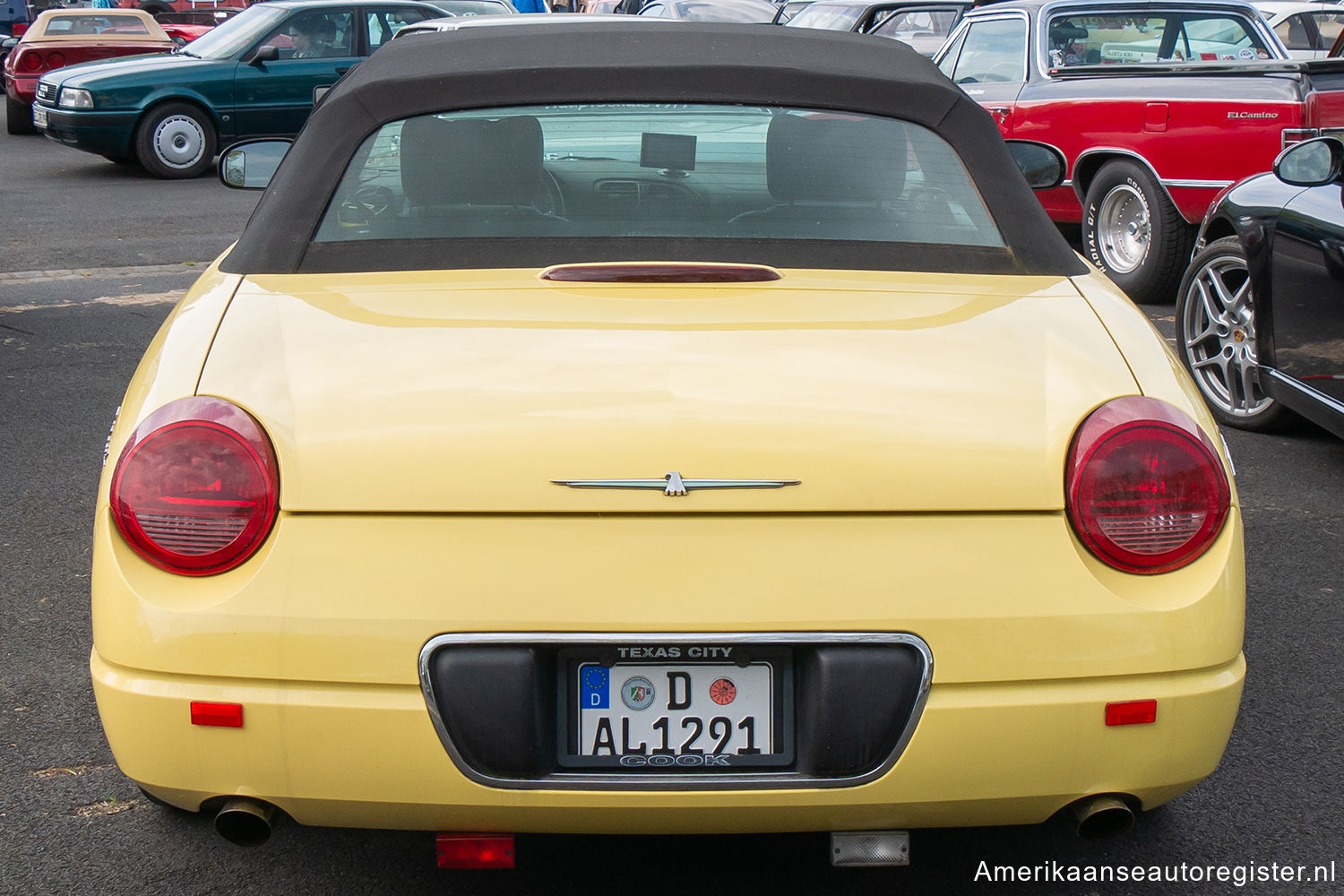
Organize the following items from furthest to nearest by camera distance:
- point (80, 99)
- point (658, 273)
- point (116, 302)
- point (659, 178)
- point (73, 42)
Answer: point (73, 42)
point (80, 99)
point (116, 302)
point (659, 178)
point (658, 273)

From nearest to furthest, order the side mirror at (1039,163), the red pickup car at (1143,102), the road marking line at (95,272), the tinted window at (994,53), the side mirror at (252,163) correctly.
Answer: the side mirror at (1039,163), the side mirror at (252,163), the red pickup car at (1143,102), the road marking line at (95,272), the tinted window at (994,53)

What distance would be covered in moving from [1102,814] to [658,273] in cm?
116

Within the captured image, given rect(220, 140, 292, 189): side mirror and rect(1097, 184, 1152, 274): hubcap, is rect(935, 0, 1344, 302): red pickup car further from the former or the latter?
rect(220, 140, 292, 189): side mirror

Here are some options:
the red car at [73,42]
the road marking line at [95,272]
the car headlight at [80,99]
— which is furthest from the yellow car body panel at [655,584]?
the red car at [73,42]

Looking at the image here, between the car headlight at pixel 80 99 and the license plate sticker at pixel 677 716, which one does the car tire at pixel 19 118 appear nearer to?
the car headlight at pixel 80 99

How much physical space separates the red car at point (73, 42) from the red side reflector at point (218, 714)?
53.8 feet

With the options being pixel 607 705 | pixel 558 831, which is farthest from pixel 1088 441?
pixel 558 831

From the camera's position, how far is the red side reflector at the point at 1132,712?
6.84ft

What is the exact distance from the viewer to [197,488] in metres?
2.10

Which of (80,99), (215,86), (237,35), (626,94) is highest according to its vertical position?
(626,94)

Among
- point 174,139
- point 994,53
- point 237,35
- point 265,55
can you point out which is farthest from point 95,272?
point 994,53

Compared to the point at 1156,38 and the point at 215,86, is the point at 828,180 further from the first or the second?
the point at 215,86

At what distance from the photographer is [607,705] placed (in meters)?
2.07

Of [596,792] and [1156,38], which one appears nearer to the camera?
[596,792]
